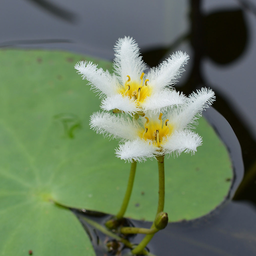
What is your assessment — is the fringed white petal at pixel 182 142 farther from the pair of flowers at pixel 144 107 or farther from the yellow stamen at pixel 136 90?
the yellow stamen at pixel 136 90

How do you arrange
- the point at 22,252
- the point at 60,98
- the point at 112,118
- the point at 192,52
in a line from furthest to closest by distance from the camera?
the point at 192,52, the point at 60,98, the point at 22,252, the point at 112,118

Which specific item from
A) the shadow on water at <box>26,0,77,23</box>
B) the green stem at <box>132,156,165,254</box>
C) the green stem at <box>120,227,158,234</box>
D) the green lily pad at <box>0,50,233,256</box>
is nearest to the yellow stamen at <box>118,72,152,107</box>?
the green stem at <box>132,156,165,254</box>

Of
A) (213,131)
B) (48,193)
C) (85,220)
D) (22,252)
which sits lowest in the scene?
(22,252)

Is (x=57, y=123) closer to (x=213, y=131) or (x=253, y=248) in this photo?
(x=213, y=131)

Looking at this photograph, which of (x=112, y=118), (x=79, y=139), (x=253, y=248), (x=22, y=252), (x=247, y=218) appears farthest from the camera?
(x=79, y=139)

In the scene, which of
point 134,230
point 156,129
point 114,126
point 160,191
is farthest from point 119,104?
point 134,230

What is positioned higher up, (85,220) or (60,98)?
(60,98)

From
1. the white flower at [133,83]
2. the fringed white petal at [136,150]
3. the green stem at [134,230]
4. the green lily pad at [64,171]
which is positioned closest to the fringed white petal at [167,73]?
the white flower at [133,83]

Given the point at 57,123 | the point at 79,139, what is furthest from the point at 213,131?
the point at 57,123
